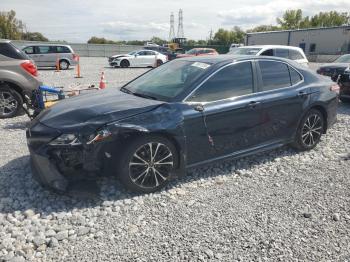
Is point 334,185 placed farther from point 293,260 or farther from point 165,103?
point 165,103

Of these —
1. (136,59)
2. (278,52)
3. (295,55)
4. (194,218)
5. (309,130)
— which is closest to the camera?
(194,218)

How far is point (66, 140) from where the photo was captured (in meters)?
3.45

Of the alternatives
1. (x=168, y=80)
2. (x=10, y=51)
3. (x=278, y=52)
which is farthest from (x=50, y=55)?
(x=168, y=80)

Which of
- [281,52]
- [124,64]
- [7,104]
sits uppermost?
[281,52]

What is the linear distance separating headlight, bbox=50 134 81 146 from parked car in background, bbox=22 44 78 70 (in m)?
19.3

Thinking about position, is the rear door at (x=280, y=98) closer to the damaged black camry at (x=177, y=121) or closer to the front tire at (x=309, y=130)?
the damaged black camry at (x=177, y=121)

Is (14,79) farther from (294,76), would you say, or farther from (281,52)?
(281,52)

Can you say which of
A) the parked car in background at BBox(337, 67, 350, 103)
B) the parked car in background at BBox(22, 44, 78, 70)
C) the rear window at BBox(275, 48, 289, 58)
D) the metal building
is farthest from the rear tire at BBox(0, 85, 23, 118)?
the metal building

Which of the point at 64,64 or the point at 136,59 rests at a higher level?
the point at 136,59

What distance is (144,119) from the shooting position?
145 inches

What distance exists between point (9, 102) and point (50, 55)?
1539 cm

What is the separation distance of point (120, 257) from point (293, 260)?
1.47 m

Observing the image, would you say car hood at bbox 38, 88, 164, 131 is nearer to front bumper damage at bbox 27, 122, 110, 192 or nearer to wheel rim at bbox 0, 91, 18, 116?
front bumper damage at bbox 27, 122, 110, 192

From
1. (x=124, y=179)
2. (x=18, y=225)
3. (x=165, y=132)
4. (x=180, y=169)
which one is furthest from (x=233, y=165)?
(x=18, y=225)
